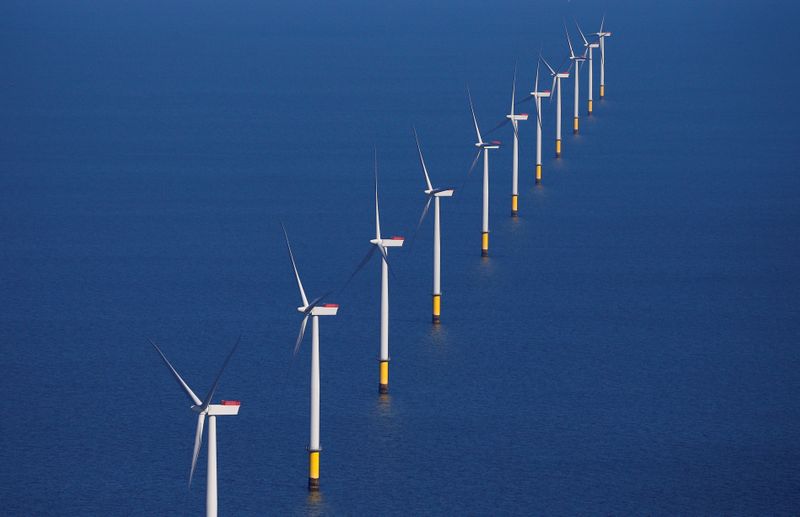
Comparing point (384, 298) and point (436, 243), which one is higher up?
point (436, 243)

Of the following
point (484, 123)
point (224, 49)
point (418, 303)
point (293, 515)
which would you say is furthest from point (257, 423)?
point (224, 49)

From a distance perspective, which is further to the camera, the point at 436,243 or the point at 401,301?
the point at 401,301

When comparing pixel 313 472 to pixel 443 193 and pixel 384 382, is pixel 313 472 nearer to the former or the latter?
pixel 384 382

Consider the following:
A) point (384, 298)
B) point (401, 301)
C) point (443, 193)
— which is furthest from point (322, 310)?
point (401, 301)

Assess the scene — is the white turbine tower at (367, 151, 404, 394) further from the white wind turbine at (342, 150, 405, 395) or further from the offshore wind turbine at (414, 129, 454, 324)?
the offshore wind turbine at (414, 129, 454, 324)

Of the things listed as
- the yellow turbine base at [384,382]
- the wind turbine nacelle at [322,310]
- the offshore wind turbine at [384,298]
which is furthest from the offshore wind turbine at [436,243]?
the wind turbine nacelle at [322,310]

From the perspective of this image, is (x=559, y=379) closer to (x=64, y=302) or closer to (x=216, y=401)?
(x=216, y=401)

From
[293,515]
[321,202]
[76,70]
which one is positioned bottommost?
[293,515]

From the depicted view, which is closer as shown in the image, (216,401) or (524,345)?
(216,401)
